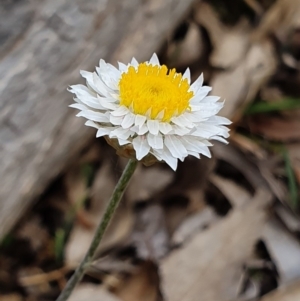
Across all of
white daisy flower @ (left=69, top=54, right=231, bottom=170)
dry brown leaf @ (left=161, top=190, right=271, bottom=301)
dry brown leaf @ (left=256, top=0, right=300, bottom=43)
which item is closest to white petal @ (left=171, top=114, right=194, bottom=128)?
white daisy flower @ (left=69, top=54, right=231, bottom=170)

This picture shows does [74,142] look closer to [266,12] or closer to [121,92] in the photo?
[121,92]

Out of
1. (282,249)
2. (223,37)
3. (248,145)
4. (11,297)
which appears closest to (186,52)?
(223,37)

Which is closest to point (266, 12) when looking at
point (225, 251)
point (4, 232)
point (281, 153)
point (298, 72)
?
point (298, 72)

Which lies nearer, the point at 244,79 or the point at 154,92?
the point at 154,92

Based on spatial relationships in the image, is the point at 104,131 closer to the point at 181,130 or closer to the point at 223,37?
the point at 181,130

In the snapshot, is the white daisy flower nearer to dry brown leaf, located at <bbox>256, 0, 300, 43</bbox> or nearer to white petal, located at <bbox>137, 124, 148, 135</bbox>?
white petal, located at <bbox>137, 124, 148, 135</bbox>

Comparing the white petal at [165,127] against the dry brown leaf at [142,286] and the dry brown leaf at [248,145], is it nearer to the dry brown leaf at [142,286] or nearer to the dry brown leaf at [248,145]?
the dry brown leaf at [142,286]
